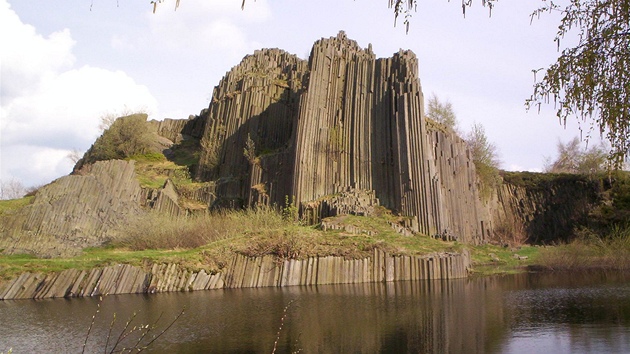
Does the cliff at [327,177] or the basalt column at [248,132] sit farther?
the basalt column at [248,132]

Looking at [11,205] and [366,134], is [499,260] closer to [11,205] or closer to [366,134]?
[366,134]

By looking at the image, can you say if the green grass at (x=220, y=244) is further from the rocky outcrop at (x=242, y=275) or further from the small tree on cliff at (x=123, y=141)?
the small tree on cliff at (x=123, y=141)

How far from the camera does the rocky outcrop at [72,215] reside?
90.9ft

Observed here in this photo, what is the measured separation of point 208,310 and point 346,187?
18465 millimetres

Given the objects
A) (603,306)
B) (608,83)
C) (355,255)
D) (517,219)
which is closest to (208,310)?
(355,255)

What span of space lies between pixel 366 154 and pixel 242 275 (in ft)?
46.9

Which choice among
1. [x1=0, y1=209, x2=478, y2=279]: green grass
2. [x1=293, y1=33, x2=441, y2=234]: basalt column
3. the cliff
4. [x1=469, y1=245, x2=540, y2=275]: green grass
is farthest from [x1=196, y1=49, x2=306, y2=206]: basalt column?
[x1=469, y1=245, x2=540, y2=275]: green grass

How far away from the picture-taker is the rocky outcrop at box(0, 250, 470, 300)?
20234 mm

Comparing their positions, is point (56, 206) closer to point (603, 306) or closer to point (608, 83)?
point (603, 306)

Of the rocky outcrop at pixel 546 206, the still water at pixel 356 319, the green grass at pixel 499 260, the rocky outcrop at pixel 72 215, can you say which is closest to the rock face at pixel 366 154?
the green grass at pixel 499 260

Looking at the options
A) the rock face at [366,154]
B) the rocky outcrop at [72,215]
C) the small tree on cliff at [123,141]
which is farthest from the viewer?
the small tree on cliff at [123,141]

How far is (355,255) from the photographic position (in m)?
23.4

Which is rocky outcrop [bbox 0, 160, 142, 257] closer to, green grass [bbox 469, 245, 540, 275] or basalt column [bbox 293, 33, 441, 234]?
basalt column [bbox 293, 33, 441, 234]

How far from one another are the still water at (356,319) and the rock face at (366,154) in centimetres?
1176
